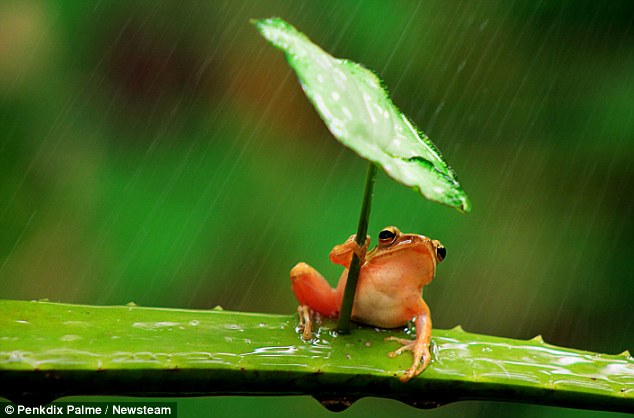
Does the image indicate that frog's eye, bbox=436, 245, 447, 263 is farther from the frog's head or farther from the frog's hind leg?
the frog's hind leg

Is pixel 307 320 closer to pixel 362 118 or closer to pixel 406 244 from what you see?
pixel 406 244

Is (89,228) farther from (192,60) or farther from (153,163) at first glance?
(192,60)

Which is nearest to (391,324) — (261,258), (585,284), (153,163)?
(261,258)

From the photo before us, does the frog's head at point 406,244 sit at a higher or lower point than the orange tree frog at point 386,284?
higher

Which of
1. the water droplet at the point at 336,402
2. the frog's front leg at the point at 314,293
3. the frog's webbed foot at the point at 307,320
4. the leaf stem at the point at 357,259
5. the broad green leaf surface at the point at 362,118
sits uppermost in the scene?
the broad green leaf surface at the point at 362,118

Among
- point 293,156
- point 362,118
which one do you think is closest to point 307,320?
point 362,118

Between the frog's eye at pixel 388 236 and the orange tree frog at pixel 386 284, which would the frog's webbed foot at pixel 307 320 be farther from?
the frog's eye at pixel 388 236

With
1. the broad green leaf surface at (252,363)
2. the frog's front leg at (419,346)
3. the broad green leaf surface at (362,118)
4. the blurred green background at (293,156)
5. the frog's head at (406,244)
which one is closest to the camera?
the broad green leaf surface at (362,118)

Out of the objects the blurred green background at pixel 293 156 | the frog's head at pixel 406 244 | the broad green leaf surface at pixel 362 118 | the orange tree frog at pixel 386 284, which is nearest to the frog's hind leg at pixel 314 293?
the orange tree frog at pixel 386 284
